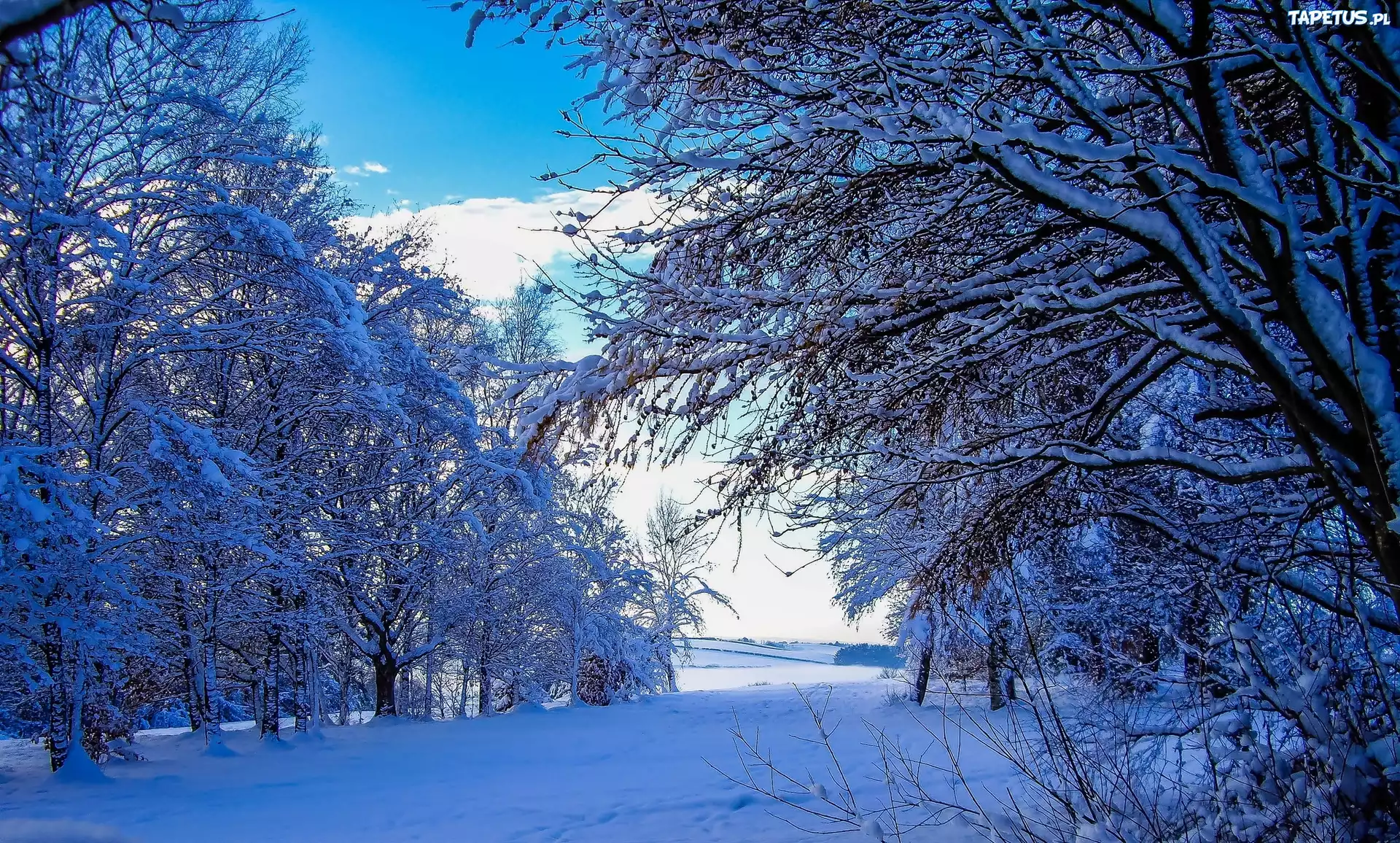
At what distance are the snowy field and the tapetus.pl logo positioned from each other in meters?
3.17

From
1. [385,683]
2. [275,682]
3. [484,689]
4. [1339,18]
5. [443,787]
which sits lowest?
[484,689]

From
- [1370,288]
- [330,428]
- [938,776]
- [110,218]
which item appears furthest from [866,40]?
[330,428]

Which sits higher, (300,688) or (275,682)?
(275,682)

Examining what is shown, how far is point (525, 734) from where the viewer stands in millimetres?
11891

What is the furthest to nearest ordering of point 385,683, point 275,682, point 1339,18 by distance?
point 385,683 < point 275,682 < point 1339,18

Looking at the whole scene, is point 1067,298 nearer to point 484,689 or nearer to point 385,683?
point 385,683

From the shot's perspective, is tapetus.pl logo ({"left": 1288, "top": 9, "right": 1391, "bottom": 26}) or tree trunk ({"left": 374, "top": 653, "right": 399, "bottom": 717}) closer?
tapetus.pl logo ({"left": 1288, "top": 9, "right": 1391, "bottom": 26})

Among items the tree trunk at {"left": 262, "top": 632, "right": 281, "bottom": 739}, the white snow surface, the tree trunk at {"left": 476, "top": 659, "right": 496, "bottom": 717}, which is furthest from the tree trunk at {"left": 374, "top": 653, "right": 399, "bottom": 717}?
the tree trunk at {"left": 476, "top": 659, "right": 496, "bottom": 717}

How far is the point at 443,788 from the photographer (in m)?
7.66

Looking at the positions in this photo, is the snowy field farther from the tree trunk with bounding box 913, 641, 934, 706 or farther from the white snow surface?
the tree trunk with bounding box 913, 641, 934, 706

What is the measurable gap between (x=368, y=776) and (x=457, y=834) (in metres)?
3.35

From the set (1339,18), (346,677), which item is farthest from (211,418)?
(1339,18)

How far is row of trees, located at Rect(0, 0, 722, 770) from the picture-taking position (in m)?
7.66

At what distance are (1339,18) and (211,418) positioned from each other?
1349cm
